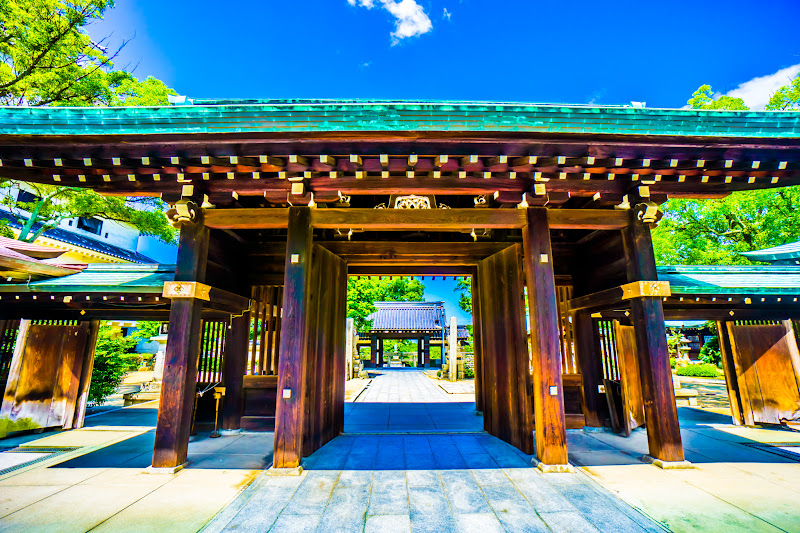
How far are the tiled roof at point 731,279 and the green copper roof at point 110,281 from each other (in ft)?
28.6

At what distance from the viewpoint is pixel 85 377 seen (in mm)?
7418

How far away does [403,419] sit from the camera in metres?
8.29

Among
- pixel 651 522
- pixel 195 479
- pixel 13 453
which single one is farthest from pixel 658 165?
pixel 13 453

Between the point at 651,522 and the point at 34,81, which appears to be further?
the point at 34,81

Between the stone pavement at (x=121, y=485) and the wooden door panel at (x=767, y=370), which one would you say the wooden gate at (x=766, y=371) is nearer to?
A: the wooden door panel at (x=767, y=370)

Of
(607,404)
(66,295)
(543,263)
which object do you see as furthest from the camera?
(607,404)

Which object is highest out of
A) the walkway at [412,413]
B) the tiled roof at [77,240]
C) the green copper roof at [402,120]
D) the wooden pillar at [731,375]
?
the tiled roof at [77,240]

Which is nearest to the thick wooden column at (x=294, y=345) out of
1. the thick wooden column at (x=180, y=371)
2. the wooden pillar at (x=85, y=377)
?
the thick wooden column at (x=180, y=371)

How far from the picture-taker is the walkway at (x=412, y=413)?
7.29 m

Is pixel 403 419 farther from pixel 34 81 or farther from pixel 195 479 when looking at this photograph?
pixel 34 81

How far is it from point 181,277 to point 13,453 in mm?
4422

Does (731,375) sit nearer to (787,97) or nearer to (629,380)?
(629,380)

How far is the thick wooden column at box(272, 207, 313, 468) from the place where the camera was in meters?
4.57

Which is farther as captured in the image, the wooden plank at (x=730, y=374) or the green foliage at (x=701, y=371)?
the green foliage at (x=701, y=371)
